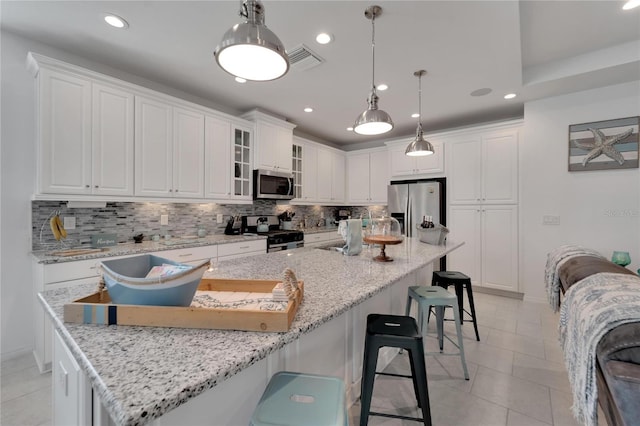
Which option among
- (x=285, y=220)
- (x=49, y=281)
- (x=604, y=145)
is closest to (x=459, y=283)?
(x=604, y=145)

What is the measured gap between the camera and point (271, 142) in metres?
4.04

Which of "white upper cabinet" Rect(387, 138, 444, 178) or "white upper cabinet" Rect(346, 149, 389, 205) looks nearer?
"white upper cabinet" Rect(387, 138, 444, 178)

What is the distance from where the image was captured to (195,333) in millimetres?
772

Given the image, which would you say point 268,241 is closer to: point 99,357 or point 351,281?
point 351,281

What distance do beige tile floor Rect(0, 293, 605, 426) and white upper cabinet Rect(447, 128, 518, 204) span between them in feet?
6.53

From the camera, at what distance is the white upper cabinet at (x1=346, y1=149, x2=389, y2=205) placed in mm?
5242

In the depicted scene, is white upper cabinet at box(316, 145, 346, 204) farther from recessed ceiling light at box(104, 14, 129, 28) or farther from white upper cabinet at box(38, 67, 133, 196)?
recessed ceiling light at box(104, 14, 129, 28)

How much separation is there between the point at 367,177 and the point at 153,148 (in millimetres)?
3732

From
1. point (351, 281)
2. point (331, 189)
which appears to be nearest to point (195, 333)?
point (351, 281)

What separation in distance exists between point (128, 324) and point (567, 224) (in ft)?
14.5

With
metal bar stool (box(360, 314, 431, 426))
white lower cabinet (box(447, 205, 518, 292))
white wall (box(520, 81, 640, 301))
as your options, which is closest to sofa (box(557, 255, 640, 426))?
metal bar stool (box(360, 314, 431, 426))

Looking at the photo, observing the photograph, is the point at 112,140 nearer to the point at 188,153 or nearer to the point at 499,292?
the point at 188,153

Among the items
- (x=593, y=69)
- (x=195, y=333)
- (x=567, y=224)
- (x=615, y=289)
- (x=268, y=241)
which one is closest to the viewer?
(x=195, y=333)

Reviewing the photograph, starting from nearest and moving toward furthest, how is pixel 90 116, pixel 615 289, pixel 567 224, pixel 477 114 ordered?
pixel 615 289
pixel 90 116
pixel 567 224
pixel 477 114
